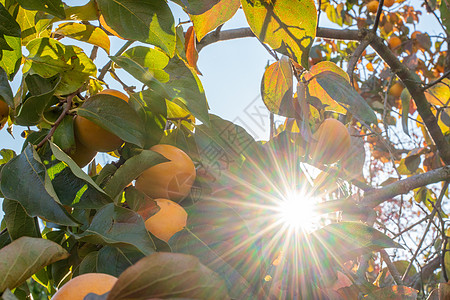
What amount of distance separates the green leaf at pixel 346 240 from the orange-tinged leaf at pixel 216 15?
0.40 meters

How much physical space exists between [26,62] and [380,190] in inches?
40.5

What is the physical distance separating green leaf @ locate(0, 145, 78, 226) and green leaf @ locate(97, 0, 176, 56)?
0.24 m

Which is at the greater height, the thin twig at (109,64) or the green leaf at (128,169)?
the thin twig at (109,64)

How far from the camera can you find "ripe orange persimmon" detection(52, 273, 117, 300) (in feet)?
1.41

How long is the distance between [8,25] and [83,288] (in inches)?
18.3

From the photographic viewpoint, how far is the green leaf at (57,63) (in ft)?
2.53

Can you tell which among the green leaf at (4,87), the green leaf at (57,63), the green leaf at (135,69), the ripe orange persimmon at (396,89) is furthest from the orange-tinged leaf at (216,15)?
the ripe orange persimmon at (396,89)

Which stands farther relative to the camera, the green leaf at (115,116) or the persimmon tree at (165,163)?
the green leaf at (115,116)

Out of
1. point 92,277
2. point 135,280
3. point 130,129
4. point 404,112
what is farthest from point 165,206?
point 404,112

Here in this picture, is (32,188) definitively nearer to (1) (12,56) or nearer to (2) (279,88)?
(1) (12,56)

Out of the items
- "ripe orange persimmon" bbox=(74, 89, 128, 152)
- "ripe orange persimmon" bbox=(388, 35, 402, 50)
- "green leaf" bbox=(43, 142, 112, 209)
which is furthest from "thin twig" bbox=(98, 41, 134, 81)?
"ripe orange persimmon" bbox=(388, 35, 402, 50)

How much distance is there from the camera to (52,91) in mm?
717

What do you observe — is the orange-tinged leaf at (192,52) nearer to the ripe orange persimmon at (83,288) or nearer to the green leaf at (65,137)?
the green leaf at (65,137)

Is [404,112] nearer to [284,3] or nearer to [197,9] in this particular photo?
[284,3]
